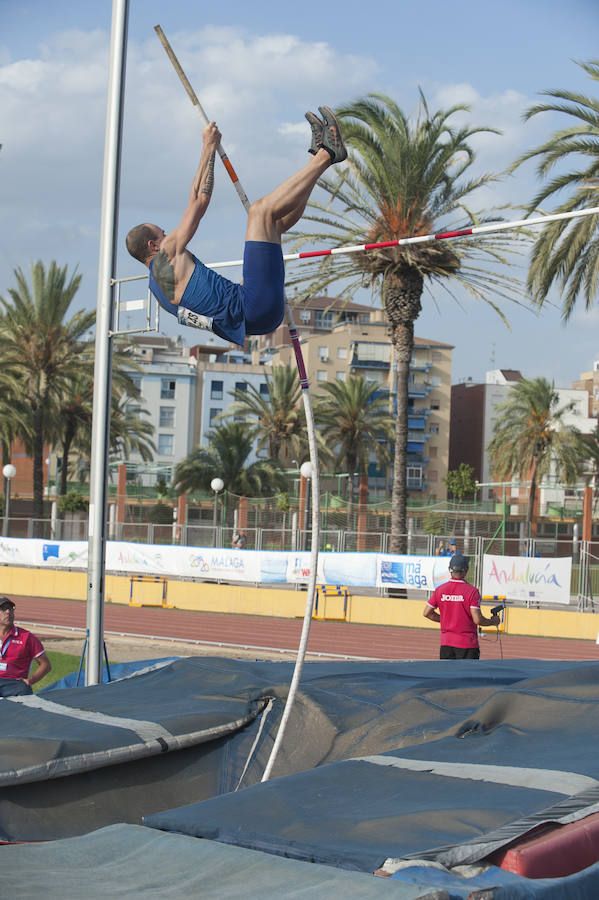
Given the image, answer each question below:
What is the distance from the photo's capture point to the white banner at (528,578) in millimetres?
19336

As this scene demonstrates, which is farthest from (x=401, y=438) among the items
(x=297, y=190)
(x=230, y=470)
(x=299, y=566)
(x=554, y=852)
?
(x=230, y=470)

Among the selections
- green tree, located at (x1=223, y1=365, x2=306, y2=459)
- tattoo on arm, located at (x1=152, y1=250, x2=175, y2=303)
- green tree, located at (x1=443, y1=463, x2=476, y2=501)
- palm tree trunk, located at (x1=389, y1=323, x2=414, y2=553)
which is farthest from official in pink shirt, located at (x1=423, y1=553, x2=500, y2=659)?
green tree, located at (x1=443, y1=463, x2=476, y2=501)

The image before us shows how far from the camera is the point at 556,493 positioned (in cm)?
7219

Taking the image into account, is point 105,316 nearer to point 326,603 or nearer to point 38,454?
point 326,603

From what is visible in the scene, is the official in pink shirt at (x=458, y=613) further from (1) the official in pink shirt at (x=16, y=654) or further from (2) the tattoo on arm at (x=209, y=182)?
(2) the tattoo on arm at (x=209, y=182)

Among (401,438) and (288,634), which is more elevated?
(401,438)

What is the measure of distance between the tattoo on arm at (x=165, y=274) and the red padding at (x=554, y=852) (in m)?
2.72

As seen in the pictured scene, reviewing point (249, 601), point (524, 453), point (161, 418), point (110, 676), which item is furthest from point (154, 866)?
point (161, 418)

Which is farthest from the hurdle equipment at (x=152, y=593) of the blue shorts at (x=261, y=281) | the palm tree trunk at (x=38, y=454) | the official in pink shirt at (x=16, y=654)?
the blue shorts at (x=261, y=281)

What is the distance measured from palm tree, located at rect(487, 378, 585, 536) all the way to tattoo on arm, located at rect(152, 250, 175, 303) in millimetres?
44166

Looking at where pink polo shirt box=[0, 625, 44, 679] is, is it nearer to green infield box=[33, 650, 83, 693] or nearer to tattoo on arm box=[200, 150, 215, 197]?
green infield box=[33, 650, 83, 693]

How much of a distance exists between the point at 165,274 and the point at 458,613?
18.0ft

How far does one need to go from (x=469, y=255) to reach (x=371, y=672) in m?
13.5

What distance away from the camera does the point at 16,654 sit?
7.39 metres
